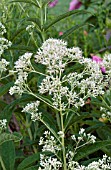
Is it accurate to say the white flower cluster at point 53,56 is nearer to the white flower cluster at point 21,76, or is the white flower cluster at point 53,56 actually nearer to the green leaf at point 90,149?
the white flower cluster at point 21,76

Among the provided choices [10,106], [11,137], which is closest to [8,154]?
[10,106]

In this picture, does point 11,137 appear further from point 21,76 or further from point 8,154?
point 8,154

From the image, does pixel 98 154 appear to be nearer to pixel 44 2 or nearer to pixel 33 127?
pixel 33 127

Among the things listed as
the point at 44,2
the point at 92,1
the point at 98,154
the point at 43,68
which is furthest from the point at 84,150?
the point at 92,1

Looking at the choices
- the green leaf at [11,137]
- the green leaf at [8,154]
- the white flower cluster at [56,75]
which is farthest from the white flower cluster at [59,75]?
the green leaf at [8,154]

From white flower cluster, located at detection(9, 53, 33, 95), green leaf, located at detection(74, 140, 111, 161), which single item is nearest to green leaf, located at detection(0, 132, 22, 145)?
white flower cluster, located at detection(9, 53, 33, 95)

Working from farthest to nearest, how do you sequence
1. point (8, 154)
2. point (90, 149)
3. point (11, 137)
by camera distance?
point (8, 154)
point (90, 149)
point (11, 137)
